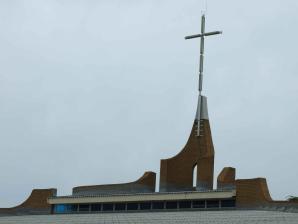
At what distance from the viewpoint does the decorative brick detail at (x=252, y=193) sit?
56.3 metres

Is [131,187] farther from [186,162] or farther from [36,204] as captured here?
[36,204]

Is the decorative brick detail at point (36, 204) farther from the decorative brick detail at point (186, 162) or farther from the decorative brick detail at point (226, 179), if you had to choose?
the decorative brick detail at point (226, 179)

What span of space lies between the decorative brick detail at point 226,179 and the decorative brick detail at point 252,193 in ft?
4.89

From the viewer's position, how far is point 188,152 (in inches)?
2625

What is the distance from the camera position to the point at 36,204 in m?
73.0

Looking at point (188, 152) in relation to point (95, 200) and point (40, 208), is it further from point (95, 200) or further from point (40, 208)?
point (40, 208)

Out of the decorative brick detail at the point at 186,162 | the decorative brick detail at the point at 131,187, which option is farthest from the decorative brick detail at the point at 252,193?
the decorative brick detail at the point at 131,187

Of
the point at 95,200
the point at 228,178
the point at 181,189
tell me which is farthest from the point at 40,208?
the point at 228,178

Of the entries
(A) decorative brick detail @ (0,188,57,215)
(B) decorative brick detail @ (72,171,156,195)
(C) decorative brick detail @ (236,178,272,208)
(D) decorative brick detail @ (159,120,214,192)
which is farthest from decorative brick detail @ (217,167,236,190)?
(A) decorative brick detail @ (0,188,57,215)

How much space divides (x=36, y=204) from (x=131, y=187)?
12.4 m

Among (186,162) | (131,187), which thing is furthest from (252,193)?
(131,187)

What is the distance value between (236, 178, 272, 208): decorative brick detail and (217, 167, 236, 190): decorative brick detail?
4.89 feet

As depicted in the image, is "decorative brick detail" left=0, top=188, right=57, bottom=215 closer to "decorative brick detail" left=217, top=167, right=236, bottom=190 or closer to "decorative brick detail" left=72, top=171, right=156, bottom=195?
"decorative brick detail" left=72, top=171, right=156, bottom=195

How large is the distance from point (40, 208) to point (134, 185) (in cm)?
1183
